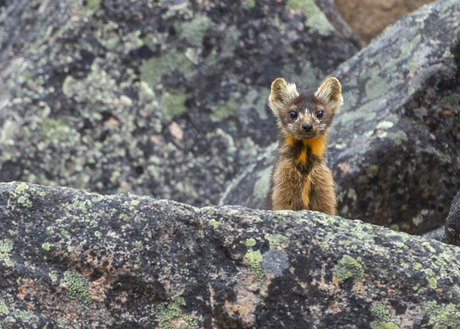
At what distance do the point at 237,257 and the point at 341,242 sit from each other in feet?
2.18

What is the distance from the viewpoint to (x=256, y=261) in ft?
14.9

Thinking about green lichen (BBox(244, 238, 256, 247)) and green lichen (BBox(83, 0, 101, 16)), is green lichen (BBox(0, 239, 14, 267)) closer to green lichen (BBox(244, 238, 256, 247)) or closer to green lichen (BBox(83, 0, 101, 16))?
green lichen (BBox(244, 238, 256, 247))

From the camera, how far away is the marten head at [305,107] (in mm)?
7254

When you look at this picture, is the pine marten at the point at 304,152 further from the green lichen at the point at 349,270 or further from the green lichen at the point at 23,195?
the green lichen at the point at 23,195

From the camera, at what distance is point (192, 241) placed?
4602 millimetres

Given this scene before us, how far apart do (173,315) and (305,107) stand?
3.57 meters

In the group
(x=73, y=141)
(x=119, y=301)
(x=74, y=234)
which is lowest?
(x=73, y=141)

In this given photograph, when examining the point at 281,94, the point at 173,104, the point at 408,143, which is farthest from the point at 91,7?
the point at 408,143

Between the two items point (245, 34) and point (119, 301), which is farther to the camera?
point (245, 34)

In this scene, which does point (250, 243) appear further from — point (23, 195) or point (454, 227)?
point (454, 227)

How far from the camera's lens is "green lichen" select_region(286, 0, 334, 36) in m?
10.5

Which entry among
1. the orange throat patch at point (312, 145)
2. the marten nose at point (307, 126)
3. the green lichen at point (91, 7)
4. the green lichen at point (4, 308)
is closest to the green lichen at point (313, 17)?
the green lichen at point (91, 7)

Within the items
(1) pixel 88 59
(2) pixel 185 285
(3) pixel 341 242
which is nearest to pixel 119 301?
(2) pixel 185 285

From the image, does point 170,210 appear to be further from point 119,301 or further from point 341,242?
point 341,242
